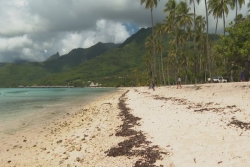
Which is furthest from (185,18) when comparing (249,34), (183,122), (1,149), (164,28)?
(1,149)

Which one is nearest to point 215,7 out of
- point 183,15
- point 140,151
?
point 183,15

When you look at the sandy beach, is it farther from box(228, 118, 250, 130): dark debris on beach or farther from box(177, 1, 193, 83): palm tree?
box(177, 1, 193, 83): palm tree

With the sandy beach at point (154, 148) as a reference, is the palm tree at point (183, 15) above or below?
above

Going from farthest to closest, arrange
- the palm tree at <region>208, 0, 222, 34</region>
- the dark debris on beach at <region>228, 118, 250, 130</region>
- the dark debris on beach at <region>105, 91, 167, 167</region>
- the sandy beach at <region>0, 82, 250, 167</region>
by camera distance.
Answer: the palm tree at <region>208, 0, 222, 34</region>
the dark debris on beach at <region>228, 118, 250, 130</region>
the dark debris on beach at <region>105, 91, 167, 167</region>
the sandy beach at <region>0, 82, 250, 167</region>

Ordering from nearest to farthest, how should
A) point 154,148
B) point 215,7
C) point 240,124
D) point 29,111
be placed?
point 154,148 < point 240,124 < point 29,111 < point 215,7

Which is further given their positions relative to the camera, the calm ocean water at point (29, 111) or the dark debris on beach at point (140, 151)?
the calm ocean water at point (29, 111)

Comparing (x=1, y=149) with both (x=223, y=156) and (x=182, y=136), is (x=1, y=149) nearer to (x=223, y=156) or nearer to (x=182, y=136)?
(x=182, y=136)

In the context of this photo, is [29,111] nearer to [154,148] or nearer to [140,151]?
[140,151]

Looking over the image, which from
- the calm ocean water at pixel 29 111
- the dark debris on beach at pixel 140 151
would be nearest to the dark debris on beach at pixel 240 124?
the dark debris on beach at pixel 140 151

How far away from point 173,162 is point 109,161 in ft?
8.59

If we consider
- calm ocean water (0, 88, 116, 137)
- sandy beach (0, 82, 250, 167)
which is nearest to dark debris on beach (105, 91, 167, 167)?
sandy beach (0, 82, 250, 167)

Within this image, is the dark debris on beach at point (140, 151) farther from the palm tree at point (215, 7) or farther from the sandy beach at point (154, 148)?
the palm tree at point (215, 7)

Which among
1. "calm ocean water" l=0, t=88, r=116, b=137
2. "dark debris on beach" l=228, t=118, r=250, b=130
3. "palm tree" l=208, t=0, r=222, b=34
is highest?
"palm tree" l=208, t=0, r=222, b=34

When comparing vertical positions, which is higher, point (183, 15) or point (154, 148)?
point (183, 15)
